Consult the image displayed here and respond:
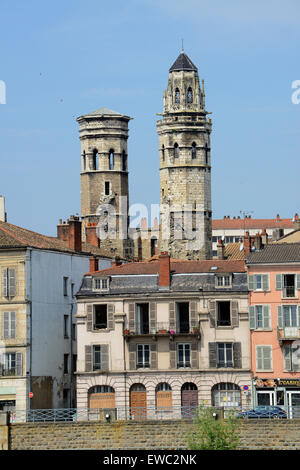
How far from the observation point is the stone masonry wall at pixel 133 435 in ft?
213

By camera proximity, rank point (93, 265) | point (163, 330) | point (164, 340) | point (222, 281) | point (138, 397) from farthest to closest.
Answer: point (93, 265) < point (222, 281) < point (164, 340) < point (163, 330) < point (138, 397)

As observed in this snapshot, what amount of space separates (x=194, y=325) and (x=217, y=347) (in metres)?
1.58

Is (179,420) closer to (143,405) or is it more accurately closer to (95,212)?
(143,405)

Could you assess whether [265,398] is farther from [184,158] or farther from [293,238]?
[184,158]

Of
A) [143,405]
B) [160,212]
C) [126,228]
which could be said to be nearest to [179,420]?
[143,405]

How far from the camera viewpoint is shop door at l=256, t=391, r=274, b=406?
7381cm

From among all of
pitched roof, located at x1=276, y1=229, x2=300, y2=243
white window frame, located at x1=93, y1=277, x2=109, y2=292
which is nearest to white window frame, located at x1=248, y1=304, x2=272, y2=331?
white window frame, located at x1=93, y1=277, x2=109, y2=292

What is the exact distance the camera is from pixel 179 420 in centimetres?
6619

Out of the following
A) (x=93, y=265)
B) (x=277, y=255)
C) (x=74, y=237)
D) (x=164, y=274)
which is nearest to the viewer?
(x=277, y=255)

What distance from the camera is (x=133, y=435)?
218 ft

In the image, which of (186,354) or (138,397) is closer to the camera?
(138,397)

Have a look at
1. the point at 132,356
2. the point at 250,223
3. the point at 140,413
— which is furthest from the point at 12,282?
the point at 250,223

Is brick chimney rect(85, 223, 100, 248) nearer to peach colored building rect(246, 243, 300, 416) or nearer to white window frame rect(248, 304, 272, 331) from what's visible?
peach colored building rect(246, 243, 300, 416)

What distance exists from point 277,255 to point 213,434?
597 inches
